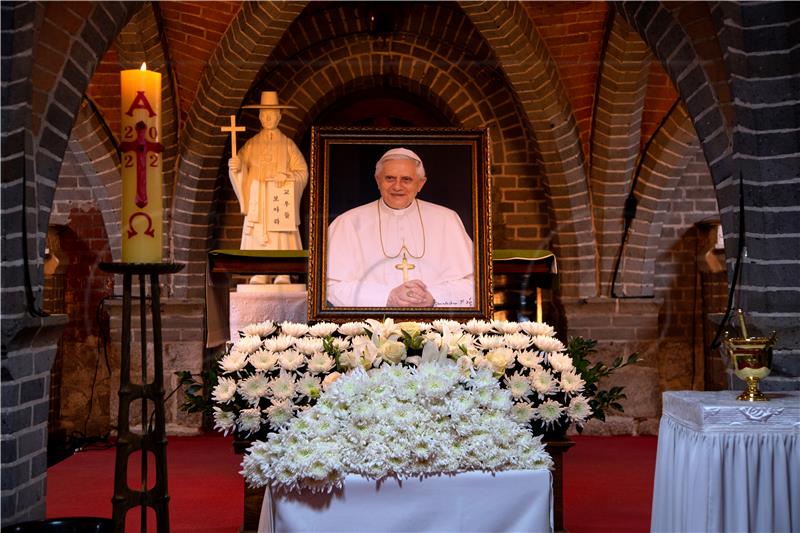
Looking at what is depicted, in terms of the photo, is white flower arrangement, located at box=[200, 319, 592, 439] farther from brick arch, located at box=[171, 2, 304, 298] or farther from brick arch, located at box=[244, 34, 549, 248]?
brick arch, located at box=[244, 34, 549, 248]

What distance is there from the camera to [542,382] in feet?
11.0

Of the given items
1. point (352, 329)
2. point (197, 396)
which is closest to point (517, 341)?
point (352, 329)

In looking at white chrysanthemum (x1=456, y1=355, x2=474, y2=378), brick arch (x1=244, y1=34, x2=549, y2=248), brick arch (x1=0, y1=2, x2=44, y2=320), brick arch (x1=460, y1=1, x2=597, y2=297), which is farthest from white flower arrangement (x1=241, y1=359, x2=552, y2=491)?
brick arch (x1=244, y1=34, x2=549, y2=248)

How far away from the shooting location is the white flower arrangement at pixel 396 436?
2.57 meters

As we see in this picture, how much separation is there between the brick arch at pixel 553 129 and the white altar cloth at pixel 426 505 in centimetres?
527

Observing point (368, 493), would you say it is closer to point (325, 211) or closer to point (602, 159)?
point (325, 211)

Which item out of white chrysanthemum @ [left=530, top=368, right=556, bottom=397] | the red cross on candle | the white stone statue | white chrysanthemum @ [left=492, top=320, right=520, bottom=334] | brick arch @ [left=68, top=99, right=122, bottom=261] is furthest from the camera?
brick arch @ [left=68, top=99, right=122, bottom=261]

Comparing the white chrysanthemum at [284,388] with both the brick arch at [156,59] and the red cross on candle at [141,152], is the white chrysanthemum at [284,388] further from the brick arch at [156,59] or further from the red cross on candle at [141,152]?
the brick arch at [156,59]

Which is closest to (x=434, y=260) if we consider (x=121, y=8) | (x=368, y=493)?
(x=121, y=8)

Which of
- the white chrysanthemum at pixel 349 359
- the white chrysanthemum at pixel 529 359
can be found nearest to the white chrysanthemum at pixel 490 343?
the white chrysanthemum at pixel 529 359

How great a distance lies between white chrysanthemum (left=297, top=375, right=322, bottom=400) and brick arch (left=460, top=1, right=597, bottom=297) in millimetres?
4650

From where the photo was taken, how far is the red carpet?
484cm

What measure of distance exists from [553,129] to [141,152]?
18.6ft

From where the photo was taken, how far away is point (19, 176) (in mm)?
3770
